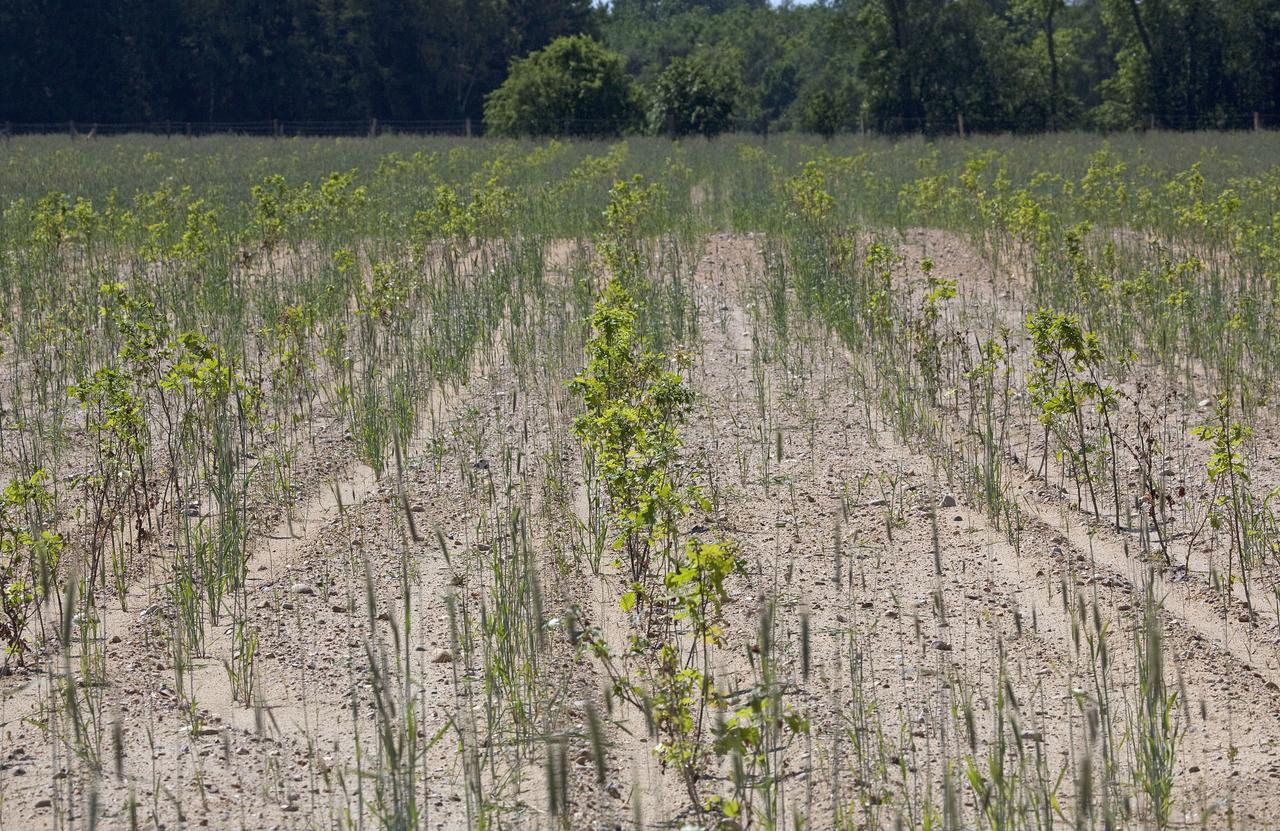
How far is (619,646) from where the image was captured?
4.82m

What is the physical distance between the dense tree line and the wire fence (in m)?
0.17

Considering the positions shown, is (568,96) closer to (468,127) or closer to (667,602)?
(468,127)

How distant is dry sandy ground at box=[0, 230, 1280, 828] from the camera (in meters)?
3.73

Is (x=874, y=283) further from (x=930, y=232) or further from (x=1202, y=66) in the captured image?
(x=1202, y=66)

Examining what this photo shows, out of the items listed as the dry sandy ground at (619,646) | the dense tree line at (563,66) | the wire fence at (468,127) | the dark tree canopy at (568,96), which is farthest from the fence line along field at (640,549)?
the dense tree line at (563,66)

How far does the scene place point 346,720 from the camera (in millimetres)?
4242

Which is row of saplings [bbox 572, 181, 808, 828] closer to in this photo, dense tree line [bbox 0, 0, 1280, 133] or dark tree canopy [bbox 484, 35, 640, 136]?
dark tree canopy [bbox 484, 35, 640, 136]

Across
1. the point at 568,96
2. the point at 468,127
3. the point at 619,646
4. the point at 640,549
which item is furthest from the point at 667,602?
the point at 468,127

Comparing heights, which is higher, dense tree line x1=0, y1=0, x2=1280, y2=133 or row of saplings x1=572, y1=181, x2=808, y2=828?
dense tree line x1=0, y1=0, x2=1280, y2=133

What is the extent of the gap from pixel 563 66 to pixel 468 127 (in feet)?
11.1

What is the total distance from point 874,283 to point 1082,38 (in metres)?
55.7

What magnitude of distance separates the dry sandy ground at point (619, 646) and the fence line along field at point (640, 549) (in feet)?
0.06

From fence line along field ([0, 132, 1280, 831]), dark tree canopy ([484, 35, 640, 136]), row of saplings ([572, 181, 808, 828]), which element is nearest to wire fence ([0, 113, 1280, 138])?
dark tree canopy ([484, 35, 640, 136])

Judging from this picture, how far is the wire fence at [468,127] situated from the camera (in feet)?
124
